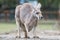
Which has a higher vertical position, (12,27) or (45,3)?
(45,3)

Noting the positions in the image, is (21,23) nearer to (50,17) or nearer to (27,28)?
(27,28)

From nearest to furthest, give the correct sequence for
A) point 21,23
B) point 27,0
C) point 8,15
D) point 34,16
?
point 34,16 → point 21,23 → point 8,15 → point 27,0

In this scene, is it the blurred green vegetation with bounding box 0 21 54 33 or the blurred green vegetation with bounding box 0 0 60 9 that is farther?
the blurred green vegetation with bounding box 0 0 60 9

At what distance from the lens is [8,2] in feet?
111

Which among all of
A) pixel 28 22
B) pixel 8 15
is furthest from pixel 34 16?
pixel 8 15

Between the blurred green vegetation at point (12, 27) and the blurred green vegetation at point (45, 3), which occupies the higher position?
the blurred green vegetation at point (45, 3)

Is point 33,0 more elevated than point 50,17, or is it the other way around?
point 33,0

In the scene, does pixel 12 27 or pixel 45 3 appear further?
pixel 45 3

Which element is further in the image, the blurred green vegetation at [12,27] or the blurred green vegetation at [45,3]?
the blurred green vegetation at [45,3]

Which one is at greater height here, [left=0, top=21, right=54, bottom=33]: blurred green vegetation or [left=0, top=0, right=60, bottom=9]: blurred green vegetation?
[left=0, top=0, right=60, bottom=9]: blurred green vegetation

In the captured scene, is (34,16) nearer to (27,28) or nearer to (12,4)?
(27,28)

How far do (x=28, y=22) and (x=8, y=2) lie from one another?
74.8 feet

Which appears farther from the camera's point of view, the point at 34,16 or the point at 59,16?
the point at 59,16

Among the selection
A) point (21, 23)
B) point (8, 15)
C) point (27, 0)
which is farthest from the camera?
point (27, 0)
